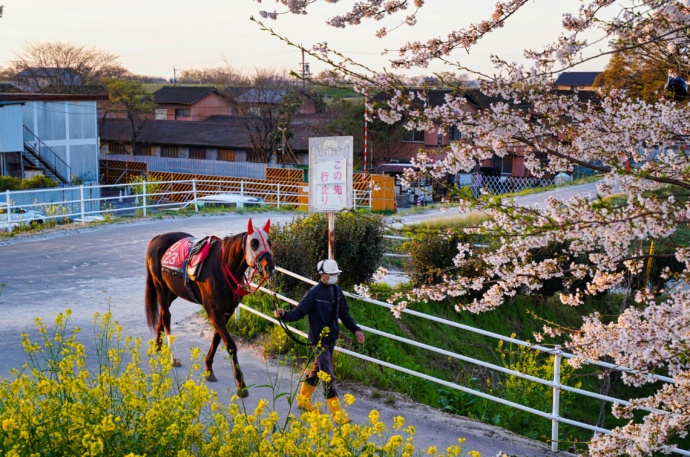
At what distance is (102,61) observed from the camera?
66.0 m

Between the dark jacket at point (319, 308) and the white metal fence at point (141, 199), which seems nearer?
the dark jacket at point (319, 308)

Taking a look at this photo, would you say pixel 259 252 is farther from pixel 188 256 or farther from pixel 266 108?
pixel 266 108

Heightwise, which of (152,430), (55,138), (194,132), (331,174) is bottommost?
(152,430)

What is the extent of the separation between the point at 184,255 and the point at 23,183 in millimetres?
27571

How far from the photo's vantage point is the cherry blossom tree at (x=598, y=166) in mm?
4613

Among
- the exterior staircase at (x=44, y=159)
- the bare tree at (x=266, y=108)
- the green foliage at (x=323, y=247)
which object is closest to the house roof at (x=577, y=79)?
the bare tree at (x=266, y=108)

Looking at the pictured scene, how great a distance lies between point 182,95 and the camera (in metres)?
66.9

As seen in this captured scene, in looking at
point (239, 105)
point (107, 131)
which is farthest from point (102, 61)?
point (239, 105)

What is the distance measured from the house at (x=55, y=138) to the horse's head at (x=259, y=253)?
30.8 m

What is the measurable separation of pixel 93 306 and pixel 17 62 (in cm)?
6144

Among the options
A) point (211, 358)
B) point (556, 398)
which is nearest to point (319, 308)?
point (211, 358)

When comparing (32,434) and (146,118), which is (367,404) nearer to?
(32,434)

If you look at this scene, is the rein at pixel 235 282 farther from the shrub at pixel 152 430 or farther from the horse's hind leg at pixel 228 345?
the shrub at pixel 152 430

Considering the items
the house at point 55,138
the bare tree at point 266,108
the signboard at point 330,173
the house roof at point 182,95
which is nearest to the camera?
the signboard at point 330,173
